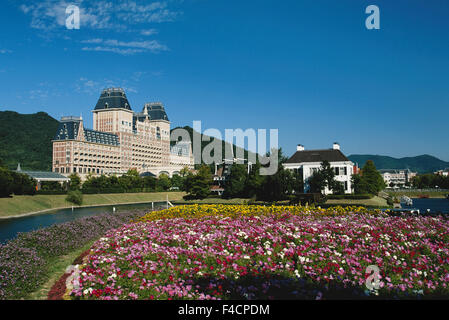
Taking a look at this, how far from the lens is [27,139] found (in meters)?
149

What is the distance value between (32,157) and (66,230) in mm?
140145

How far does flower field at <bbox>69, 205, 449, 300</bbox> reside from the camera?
727 cm

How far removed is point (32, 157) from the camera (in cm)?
13925

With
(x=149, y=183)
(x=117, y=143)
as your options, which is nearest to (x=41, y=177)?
(x=149, y=183)

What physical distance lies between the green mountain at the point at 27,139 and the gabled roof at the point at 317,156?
10204 cm

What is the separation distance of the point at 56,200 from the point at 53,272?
52084 millimetres

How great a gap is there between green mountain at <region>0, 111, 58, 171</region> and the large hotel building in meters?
14.8

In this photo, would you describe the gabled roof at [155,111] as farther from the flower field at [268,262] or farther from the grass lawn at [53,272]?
the flower field at [268,262]

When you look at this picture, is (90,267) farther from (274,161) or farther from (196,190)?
(196,190)

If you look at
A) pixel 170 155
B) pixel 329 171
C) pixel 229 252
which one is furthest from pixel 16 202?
pixel 170 155

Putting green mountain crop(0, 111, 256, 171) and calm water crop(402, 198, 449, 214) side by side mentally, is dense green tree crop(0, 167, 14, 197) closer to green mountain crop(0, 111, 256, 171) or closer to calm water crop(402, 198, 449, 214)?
calm water crop(402, 198, 449, 214)

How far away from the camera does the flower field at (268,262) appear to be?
727 centimetres

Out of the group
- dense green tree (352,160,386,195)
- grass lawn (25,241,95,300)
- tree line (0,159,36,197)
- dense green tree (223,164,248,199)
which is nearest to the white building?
dense green tree (352,160,386,195)

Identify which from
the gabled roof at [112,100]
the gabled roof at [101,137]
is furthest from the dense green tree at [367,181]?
the gabled roof at [112,100]
